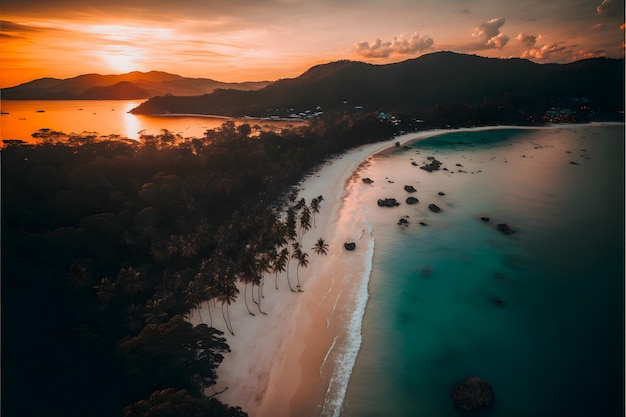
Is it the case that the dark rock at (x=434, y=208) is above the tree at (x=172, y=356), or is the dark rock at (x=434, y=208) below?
above

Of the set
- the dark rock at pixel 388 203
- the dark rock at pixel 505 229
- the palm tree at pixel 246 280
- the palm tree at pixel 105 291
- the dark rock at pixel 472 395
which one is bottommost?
the dark rock at pixel 472 395

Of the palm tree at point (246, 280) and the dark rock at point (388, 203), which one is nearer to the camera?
the palm tree at point (246, 280)

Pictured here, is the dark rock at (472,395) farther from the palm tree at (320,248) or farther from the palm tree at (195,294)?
the palm tree at (195,294)

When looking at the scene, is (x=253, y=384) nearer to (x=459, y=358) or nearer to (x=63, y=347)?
(x=63, y=347)

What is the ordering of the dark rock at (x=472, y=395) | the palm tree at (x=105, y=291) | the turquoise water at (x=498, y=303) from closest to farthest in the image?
the dark rock at (x=472, y=395)
the turquoise water at (x=498, y=303)
the palm tree at (x=105, y=291)

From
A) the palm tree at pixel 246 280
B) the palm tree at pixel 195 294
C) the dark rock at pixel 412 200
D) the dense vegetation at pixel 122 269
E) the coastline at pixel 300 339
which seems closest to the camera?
the dense vegetation at pixel 122 269

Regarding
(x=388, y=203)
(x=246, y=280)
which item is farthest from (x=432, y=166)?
(x=246, y=280)

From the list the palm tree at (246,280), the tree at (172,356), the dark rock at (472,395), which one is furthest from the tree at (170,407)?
the dark rock at (472,395)

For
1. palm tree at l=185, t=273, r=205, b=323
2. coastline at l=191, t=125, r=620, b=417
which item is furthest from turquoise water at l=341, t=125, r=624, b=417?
palm tree at l=185, t=273, r=205, b=323

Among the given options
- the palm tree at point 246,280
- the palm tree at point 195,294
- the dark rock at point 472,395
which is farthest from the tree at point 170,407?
the dark rock at point 472,395
